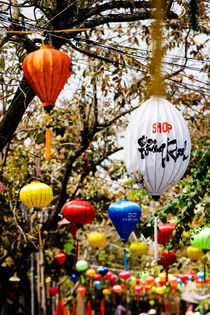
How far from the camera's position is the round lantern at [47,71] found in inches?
158

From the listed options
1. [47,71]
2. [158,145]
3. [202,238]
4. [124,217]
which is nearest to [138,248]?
[124,217]

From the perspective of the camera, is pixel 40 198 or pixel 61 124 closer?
pixel 40 198

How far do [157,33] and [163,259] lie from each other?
17.8 feet

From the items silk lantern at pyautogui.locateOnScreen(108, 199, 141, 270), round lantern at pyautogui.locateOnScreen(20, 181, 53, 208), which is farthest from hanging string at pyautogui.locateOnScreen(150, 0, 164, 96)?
silk lantern at pyautogui.locateOnScreen(108, 199, 141, 270)

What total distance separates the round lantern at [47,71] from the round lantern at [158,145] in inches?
36.8

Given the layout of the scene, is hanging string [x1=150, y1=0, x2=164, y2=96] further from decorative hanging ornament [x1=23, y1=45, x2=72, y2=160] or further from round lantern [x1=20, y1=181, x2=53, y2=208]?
round lantern [x1=20, y1=181, x2=53, y2=208]

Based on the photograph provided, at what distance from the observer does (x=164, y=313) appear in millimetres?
27750

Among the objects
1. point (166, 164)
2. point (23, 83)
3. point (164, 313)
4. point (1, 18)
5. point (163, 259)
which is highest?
point (1, 18)

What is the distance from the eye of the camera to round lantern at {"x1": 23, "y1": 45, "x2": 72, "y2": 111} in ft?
13.1

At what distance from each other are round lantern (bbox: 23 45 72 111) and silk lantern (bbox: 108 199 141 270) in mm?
3605

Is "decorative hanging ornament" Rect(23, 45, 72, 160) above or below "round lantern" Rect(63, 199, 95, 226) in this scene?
above

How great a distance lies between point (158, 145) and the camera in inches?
173

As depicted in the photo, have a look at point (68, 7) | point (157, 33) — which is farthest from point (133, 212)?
point (157, 33)

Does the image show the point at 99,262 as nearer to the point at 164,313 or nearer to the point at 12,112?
the point at 164,313
